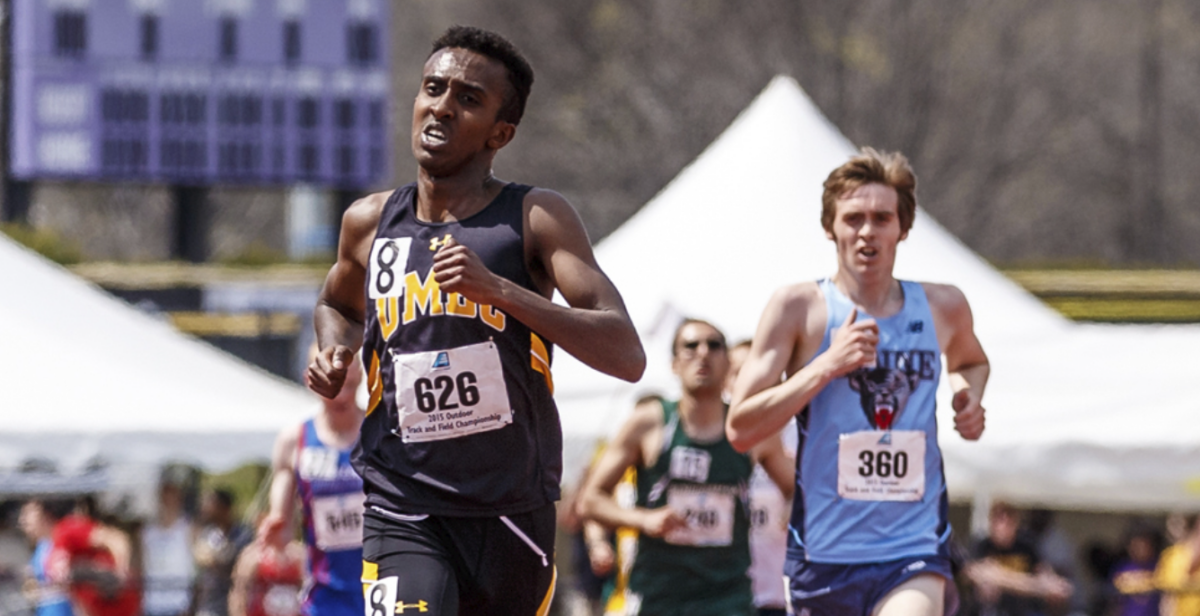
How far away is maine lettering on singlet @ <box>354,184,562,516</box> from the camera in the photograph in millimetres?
4227

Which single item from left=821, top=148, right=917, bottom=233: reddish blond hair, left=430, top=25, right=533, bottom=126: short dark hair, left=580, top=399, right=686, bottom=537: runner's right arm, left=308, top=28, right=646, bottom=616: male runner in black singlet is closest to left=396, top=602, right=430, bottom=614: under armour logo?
left=308, top=28, right=646, bottom=616: male runner in black singlet

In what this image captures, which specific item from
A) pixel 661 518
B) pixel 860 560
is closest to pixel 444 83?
pixel 860 560

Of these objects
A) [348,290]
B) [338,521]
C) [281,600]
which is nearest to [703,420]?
[338,521]

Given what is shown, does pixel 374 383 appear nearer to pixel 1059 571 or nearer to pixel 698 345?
pixel 698 345

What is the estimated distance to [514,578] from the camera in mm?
4277

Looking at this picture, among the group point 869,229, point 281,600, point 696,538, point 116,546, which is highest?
point 869,229

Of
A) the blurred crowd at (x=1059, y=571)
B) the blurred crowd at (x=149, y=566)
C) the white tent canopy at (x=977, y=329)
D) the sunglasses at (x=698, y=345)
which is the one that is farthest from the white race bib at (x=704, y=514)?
the white tent canopy at (x=977, y=329)

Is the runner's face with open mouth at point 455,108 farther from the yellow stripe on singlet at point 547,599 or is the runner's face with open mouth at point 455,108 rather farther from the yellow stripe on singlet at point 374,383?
the yellow stripe on singlet at point 547,599

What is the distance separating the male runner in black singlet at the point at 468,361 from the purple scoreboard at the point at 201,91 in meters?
17.0

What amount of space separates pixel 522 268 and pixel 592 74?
2918 centimetres

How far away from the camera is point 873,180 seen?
5.42 meters

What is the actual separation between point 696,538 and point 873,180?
79.7 inches

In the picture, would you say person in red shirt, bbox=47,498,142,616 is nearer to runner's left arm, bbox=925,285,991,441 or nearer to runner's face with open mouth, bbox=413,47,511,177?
runner's left arm, bbox=925,285,991,441

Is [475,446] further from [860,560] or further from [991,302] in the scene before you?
[991,302]
